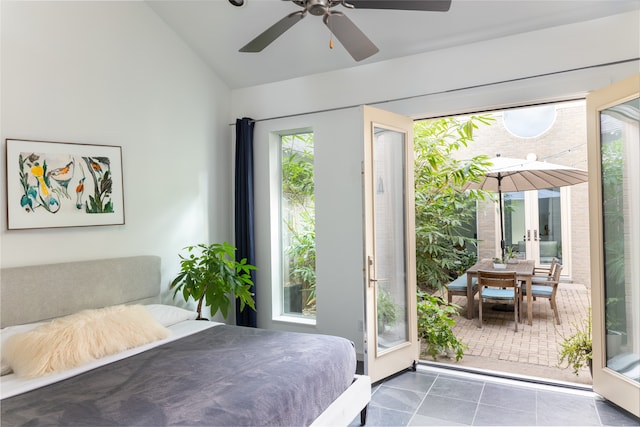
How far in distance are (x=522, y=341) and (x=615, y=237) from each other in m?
1.99

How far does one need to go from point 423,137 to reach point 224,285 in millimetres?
2685

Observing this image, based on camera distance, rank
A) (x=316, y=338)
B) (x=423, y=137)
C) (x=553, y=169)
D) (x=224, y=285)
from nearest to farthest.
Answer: (x=316, y=338), (x=224, y=285), (x=423, y=137), (x=553, y=169)

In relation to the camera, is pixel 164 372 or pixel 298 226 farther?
pixel 298 226

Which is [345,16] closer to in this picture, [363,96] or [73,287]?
[363,96]

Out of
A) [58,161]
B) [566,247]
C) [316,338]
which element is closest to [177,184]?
[58,161]

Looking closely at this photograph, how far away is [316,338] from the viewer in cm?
254

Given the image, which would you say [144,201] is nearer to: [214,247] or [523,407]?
[214,247]

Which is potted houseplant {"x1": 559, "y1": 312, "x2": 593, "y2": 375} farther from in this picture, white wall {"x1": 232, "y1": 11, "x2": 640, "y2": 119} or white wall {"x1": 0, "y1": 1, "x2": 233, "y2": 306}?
white wall {"x1": 0, "y1": 1, "x2": 233, "y2": 306}

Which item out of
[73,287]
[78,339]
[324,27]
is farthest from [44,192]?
[324,27]

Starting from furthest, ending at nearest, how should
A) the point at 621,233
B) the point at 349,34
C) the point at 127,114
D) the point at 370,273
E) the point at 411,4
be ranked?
the point at 127,114, the point at 370,273, the point at 621,233, the point at 349,34, the point at 411,4

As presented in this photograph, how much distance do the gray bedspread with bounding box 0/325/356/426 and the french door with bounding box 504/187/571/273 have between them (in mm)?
6171

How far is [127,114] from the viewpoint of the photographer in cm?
330

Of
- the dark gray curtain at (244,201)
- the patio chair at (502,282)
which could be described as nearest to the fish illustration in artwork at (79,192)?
the dark gray curtain at (244,201)

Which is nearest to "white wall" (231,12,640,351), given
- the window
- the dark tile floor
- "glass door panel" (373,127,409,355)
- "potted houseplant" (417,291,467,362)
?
the window
